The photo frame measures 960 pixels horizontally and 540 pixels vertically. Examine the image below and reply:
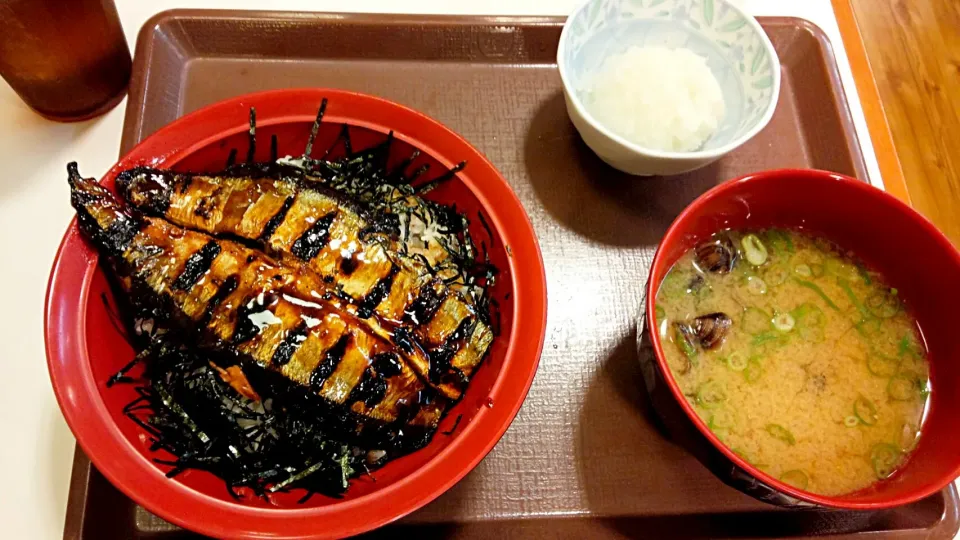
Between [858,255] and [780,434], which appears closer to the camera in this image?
[780,434]

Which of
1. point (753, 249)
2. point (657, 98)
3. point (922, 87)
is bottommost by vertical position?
point (922, 87)

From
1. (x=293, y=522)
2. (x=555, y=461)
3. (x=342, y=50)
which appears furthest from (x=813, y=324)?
(x=342, y=50)

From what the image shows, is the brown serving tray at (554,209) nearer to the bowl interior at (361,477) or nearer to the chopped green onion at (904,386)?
the bowl interior at (361,477)

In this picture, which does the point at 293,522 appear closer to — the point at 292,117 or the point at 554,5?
the point at 292,117

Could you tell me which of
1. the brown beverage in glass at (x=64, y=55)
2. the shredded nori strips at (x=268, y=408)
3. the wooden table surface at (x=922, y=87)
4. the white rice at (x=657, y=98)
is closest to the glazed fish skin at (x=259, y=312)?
the shredded nori strips at (x=268, y=408)

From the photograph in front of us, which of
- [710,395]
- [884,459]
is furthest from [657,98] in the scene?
[884,459]

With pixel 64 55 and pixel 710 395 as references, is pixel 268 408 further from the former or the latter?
pixel 64 55

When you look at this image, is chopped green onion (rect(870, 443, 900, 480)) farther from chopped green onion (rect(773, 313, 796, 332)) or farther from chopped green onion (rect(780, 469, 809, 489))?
chopped green onion (rect(773, 313, 796, 332))

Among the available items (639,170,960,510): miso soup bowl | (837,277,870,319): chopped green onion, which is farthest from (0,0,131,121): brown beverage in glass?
(837,277,870,319): chopped green onion
